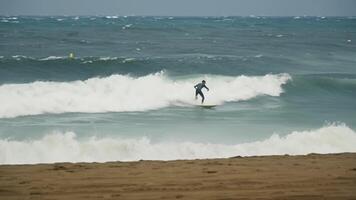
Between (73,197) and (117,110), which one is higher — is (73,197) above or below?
below

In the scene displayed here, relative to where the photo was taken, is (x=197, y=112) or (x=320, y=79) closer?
(x=197, y=112)

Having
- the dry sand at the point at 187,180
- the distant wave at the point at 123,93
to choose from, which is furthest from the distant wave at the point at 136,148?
the distant wave at the point at 123,93

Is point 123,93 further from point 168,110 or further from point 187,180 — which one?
point 187,180

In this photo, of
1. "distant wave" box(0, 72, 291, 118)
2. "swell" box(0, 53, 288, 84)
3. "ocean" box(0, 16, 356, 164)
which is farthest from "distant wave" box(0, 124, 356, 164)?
"swell" box(0, 53, 288, 84)

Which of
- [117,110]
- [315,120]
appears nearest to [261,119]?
[315,120]

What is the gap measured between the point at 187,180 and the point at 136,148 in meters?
3.79

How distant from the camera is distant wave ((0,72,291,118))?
15.3m

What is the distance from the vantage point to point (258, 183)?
6496mm

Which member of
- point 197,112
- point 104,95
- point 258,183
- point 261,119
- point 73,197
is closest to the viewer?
point 73,197

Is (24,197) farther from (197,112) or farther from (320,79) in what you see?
(320,79)

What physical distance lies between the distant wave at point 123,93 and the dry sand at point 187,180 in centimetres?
750

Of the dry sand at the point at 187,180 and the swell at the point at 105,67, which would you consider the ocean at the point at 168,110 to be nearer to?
the swell at the point at 105,67

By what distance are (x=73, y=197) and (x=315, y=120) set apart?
10168 mm

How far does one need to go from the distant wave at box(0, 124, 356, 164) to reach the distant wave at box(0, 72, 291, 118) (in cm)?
397
